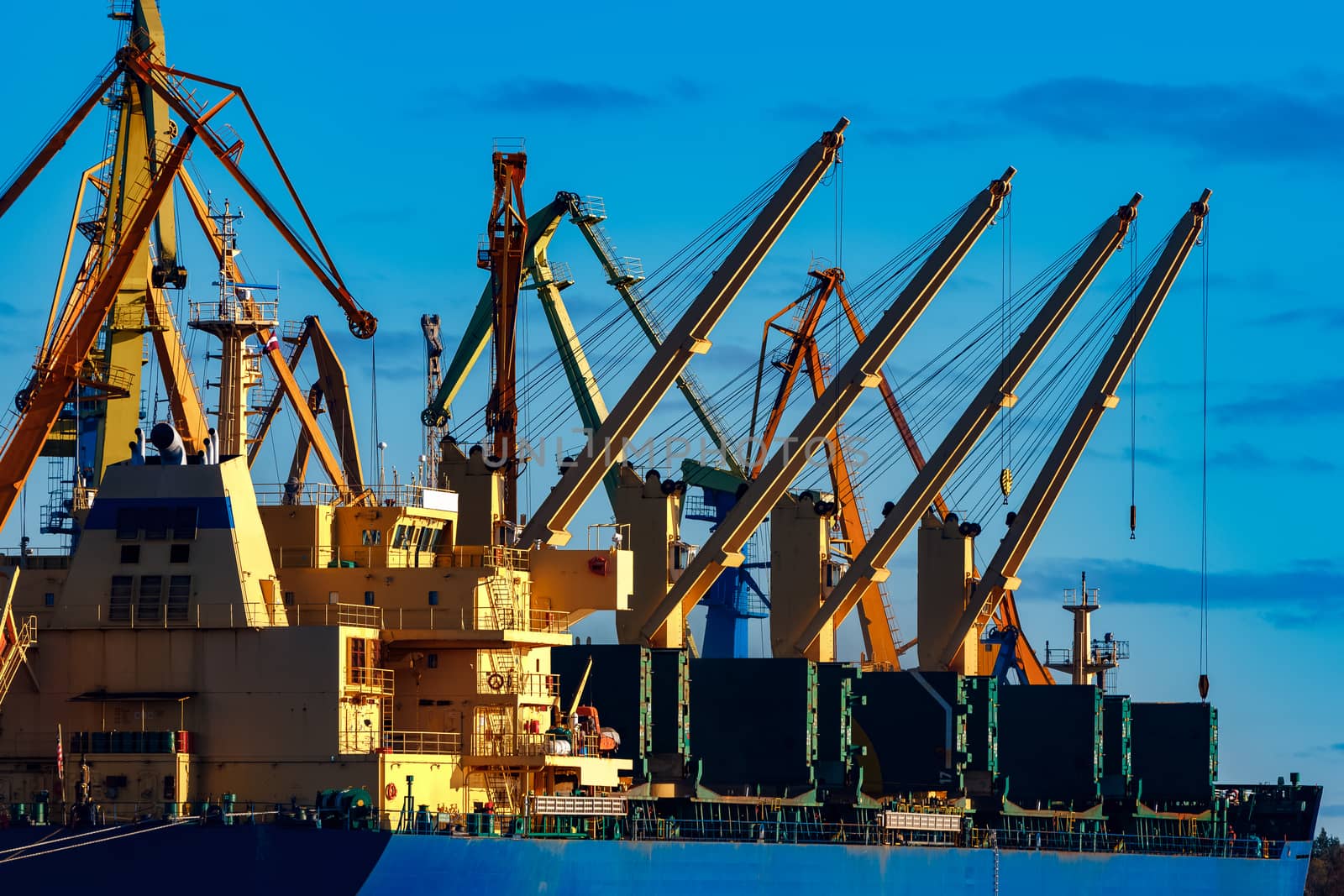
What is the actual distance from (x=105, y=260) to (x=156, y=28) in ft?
27.2

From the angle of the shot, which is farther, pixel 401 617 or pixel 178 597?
pixel 401 617

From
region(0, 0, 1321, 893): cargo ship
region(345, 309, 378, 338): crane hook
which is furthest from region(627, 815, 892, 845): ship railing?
region(345, 309, 378, 338): crane hook

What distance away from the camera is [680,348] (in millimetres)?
64188

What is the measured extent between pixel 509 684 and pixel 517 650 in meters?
0.88

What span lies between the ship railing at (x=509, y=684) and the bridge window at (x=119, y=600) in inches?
273

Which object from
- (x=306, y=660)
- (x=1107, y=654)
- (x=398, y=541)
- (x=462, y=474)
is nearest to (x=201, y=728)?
(x=306, y=660)

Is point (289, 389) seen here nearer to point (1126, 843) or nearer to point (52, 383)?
point (52, 383)

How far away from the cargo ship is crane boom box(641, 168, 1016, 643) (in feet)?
0.48

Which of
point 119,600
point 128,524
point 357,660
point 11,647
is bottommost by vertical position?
point 357,660

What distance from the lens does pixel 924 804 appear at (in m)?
65.1

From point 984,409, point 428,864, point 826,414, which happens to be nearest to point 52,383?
point 428,864

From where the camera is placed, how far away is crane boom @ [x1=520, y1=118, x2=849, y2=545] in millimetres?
63250

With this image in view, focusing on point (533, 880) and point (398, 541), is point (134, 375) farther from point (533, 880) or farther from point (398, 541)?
point (533, 880)

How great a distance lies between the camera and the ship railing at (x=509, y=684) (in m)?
46.3
